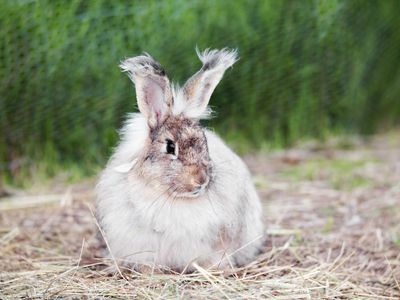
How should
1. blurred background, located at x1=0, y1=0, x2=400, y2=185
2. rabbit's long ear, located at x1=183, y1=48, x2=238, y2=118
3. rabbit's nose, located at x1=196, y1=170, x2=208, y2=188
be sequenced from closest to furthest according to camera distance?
rabbit's nose, located at x1=196, y1=170, x2=208, y2=188
rabbit's long ear, located at x1=183, y1=48, x2=238, y2=118
blurred background, located at x1=0, y1=0, x2=400, y2=185

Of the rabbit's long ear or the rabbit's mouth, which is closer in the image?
the rabbit's mouth

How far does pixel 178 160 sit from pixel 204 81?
1.26 ft

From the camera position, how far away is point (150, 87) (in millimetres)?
3119

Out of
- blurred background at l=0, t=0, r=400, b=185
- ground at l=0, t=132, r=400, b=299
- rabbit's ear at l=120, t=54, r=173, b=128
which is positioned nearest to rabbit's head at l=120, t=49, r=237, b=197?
rabbit's ear at l=120, t=54, r=173, b=128

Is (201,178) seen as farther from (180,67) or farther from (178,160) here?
(180,67)

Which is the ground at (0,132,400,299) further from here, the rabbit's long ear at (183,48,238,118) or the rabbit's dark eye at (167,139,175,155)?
the rabbit's long ear at (183,48,238,118)

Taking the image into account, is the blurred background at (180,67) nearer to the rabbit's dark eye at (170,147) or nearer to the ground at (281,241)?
the ground at (281,241)

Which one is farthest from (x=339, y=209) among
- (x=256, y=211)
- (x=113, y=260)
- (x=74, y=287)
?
(x=74, y=287)

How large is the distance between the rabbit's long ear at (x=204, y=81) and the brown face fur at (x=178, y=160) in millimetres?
72

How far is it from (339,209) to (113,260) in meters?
1.75

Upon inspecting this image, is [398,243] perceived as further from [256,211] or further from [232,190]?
[232,190]

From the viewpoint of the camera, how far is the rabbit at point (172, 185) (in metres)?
3.04

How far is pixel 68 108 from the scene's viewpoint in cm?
467

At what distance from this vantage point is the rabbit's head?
3.00 m
